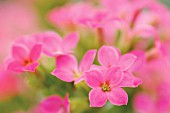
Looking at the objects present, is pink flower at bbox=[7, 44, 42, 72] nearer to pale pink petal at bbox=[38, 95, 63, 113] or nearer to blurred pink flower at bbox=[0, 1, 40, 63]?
pale pink petal at bbox=[38, 95, 63, 113]

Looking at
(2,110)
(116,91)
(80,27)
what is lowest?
(2,110)

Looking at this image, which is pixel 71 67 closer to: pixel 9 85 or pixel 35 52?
pixel 35 52

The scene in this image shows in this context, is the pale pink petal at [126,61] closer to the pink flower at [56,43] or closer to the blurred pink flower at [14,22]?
the pink flower at [56,43]

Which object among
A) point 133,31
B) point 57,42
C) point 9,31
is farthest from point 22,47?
point 9,31

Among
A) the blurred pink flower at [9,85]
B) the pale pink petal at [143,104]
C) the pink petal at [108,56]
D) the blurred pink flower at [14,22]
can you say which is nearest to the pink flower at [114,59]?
the pink petal at [108,56]

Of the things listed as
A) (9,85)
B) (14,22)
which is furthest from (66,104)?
(14,22)

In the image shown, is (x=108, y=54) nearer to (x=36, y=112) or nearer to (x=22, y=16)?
(x=36, y=112)
